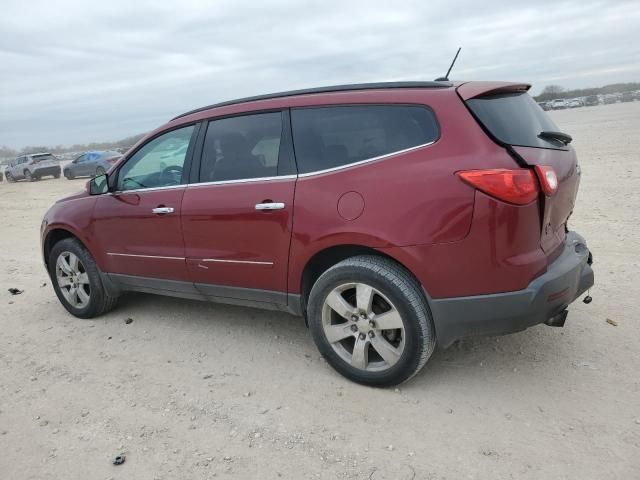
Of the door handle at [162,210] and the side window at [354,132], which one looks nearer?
the side window at [354,132]

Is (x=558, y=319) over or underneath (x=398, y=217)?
underneath

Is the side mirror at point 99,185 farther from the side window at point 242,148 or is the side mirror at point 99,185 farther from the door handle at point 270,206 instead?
the door handle at point 270,206

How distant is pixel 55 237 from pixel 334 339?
3295mm

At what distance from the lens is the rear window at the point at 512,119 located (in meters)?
2.95

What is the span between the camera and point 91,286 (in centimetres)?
482

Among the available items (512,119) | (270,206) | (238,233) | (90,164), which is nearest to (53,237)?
(238,233)

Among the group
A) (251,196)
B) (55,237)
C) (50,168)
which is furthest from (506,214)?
(50,168)

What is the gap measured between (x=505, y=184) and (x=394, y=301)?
0.90m

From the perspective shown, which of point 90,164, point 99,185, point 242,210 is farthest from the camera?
point 90,164

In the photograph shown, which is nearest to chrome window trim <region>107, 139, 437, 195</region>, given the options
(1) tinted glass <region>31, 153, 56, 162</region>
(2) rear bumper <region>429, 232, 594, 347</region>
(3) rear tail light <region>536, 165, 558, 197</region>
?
(3) rear tail light <region>536, 165, 558, 197</region>

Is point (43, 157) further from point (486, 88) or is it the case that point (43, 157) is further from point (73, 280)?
point (486, 88)

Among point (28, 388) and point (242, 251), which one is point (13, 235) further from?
point (242, 251)

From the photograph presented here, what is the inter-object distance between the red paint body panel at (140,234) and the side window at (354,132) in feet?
3.78

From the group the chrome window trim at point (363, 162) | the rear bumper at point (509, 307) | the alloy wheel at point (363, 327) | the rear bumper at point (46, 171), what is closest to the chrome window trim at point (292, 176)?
the chrome window trim at point (363, 162)
